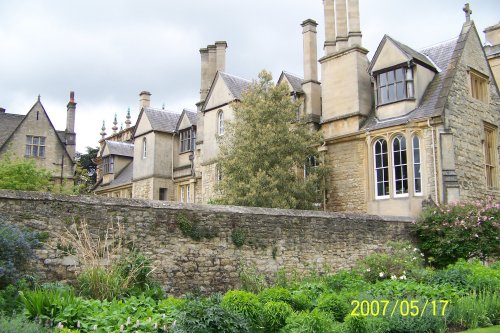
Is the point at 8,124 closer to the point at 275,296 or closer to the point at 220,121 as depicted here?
the point at 220,121

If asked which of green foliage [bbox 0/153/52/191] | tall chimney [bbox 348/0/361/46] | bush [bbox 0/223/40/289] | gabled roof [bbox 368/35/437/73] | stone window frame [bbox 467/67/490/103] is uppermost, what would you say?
tall chimney [bbox 348/0/361/46]

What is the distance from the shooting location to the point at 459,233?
1683 centimetres

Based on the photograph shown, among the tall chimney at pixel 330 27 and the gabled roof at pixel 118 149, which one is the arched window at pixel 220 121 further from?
the gabled roof at pixel 118 149

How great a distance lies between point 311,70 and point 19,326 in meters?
21.1

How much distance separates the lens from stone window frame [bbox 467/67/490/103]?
2284cm

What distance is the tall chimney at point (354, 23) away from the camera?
2356 cm

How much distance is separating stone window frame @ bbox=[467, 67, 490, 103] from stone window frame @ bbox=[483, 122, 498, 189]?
1.34 metres

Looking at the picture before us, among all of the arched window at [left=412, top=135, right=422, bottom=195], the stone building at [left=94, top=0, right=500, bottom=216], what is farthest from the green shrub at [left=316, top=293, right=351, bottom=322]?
the arched window at [left=412, top=135, right=422, bottom=195]

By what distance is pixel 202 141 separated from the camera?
30484 mm

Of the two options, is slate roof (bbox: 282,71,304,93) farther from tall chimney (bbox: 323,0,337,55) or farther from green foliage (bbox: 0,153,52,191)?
green foliage (bbox: 0,153,52,191)

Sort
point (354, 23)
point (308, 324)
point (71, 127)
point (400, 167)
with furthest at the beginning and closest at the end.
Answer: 1. point (71, 127)
2. point (354, 23)
3. point (400, 167)
4. point (308, 324)

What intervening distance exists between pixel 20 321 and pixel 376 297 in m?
6.34

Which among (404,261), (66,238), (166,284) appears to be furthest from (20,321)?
(404,261)

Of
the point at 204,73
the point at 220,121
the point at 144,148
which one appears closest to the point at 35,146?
the point at 144,148
